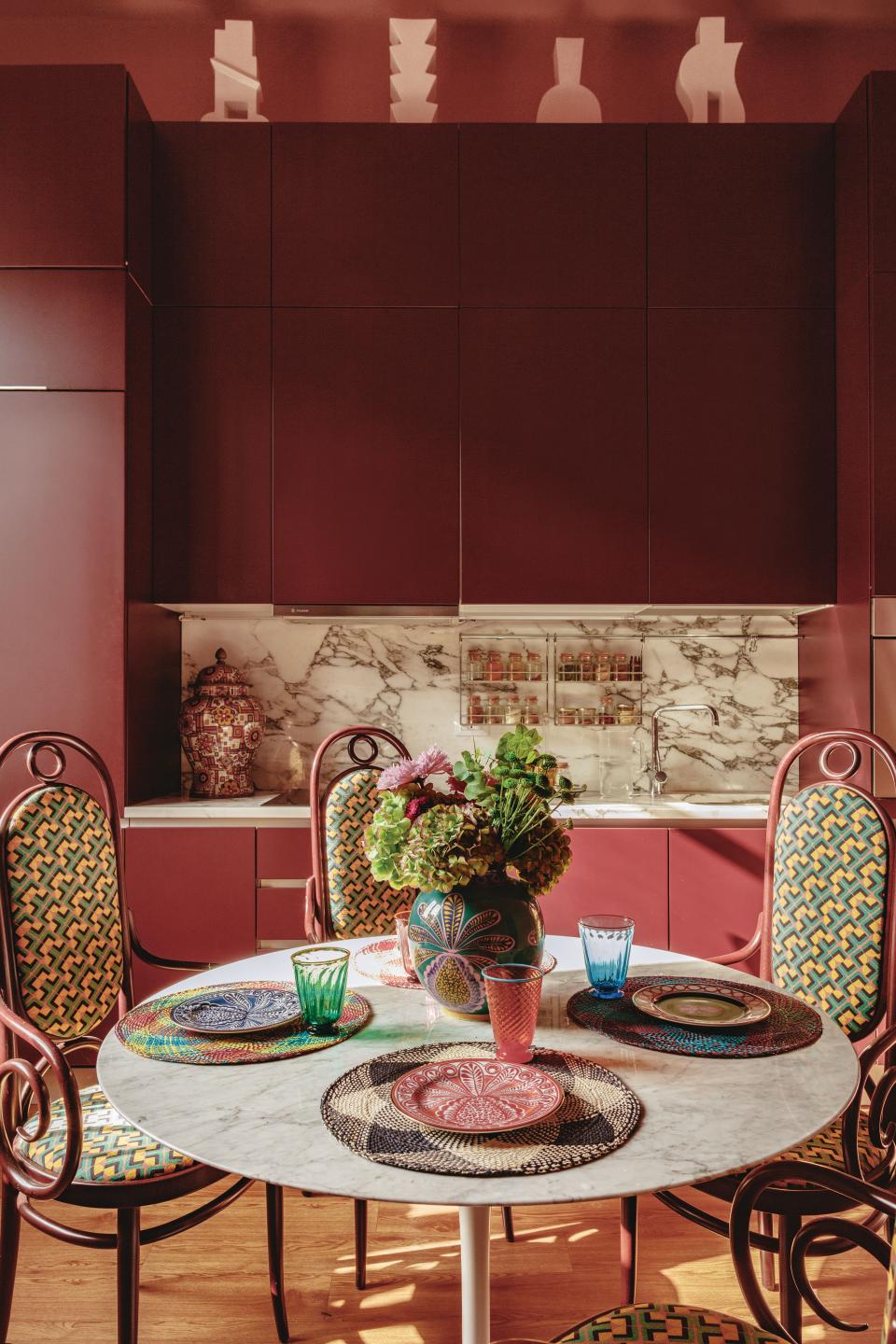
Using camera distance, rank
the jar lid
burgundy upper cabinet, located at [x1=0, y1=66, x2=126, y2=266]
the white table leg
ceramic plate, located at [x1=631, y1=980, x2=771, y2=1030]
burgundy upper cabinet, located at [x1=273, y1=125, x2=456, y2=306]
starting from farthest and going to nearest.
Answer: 1. the jar lid
2. burgundy upper cabinet, located at [x1=273, y1=125, x2=456, y2=306]
3. burgundy upper cabinet, located at [x1=0, y1=66, x2=126, y2=266]
4. ceramic plate, located at [x1=631, y1=980, x2=771, y2=1030]
5. the white table leg

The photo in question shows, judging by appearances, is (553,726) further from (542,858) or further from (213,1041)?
(213,1041)

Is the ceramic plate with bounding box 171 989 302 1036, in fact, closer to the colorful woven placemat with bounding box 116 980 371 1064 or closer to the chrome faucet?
the colorful woven placemat with bounding box 116 980 371 1064

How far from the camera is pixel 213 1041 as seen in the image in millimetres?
1130

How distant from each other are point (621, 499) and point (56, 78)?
2257mm

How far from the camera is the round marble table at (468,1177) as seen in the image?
78 centimetres

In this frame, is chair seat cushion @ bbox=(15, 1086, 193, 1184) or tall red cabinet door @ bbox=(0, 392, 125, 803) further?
tall red cabinet door @ bbox=(0, 392, 125, 803)

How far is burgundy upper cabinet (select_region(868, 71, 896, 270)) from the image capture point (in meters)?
2.66

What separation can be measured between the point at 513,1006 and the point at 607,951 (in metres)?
0.31

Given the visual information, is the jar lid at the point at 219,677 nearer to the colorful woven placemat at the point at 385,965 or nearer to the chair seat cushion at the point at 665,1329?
the colorful woven placemat at the point at 385,965

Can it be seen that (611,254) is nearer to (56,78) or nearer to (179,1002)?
(56,78)

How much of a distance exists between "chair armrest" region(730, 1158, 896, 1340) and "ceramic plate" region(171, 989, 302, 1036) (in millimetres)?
611

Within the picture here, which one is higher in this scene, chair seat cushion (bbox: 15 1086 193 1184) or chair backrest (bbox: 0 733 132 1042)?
chair backrest (bbox: 0 733 132 1042)

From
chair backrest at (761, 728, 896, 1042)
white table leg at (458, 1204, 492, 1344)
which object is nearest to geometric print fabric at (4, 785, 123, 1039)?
white table leg at (458, 1204, 492, 1344)

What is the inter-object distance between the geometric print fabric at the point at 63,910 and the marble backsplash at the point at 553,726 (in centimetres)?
158
